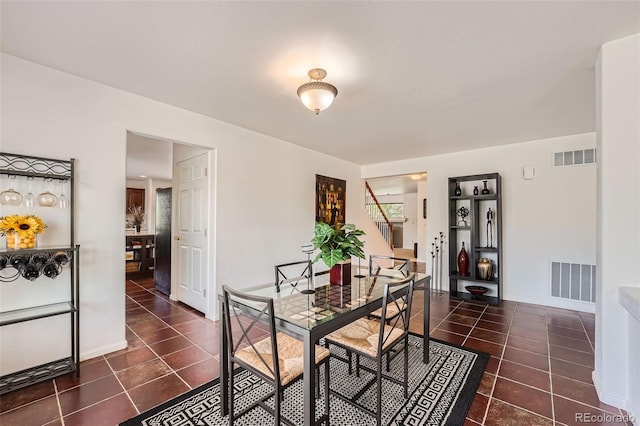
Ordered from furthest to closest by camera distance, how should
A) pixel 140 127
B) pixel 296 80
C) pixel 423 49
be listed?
pixel 140 127, pixel 296 80, pixel 423 49

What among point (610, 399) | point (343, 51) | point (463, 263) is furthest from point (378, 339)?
point (463, 263)

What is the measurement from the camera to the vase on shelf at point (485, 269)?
14.3 feet

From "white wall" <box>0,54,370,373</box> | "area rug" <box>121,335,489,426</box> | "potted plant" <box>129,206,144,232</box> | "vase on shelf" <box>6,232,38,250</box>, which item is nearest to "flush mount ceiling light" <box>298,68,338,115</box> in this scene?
"white wall" <box>0,54,370,373</box>

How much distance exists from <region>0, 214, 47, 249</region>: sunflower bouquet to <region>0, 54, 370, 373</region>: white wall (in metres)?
0.36

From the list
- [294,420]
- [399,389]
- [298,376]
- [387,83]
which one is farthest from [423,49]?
[294,420]

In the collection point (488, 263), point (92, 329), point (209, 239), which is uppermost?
point (209, 239)

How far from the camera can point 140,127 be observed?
9.11ft

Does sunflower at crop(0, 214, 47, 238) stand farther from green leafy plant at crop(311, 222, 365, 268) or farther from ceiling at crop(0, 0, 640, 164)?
green leafy plant at crop(311, 222, 365, 268)

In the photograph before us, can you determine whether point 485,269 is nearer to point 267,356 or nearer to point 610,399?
point 610,399

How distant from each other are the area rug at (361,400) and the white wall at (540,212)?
258 cm

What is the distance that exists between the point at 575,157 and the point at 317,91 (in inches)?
159

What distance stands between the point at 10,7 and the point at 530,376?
14.1 ft

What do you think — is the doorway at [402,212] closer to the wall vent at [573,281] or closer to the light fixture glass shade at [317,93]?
the wall vent at [573,281]

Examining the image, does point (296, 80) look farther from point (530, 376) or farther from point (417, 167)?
point (417, 167)
